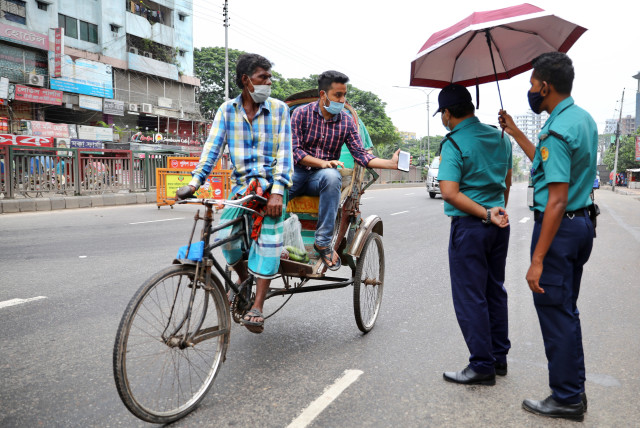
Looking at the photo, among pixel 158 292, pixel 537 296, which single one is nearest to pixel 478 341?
pixel 537 296

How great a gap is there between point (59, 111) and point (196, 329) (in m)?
33.7

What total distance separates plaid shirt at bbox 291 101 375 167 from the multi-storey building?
28541 millimetres

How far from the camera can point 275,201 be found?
3057 mm

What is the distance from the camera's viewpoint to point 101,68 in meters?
33.2

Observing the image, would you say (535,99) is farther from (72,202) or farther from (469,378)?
(72,202)

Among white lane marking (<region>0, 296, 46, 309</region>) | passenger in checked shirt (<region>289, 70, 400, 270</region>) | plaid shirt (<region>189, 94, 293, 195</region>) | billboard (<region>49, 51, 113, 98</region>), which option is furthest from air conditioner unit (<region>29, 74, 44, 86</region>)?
plaid shirt (<region>189, 94, 293, 195</region>)

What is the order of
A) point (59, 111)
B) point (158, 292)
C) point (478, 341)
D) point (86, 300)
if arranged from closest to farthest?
point (158, 292) → point (478, 341) → point (86, 300) → point (59, 111)

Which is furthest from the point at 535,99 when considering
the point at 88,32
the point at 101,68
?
the point at 88,32

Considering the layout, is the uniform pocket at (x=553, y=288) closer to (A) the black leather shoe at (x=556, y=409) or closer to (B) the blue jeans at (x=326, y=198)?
(A) the black leather shoe at (x=556, y=409)

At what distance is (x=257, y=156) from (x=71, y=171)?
12.9m

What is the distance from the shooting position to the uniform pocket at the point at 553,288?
8.31 feet

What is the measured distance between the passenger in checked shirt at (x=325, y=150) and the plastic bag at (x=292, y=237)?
0.15 m

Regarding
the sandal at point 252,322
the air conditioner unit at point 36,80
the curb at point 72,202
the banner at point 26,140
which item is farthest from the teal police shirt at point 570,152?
the air conditioner unit at point 36,80

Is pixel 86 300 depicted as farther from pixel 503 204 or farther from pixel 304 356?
pixel 503 204
